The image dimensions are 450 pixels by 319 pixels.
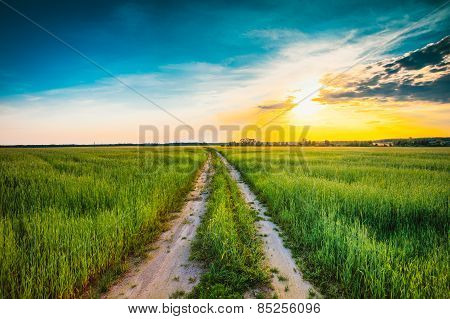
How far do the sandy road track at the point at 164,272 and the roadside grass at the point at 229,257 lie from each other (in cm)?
25

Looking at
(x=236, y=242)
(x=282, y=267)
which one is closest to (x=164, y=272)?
(x=236, y=242)

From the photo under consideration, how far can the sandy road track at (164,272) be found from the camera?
12.4 ft

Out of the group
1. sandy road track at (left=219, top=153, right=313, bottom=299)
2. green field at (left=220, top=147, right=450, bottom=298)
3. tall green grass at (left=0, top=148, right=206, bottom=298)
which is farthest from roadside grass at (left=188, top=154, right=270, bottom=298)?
tall green grass at (left=0, top=148, right=206, bottom=298)

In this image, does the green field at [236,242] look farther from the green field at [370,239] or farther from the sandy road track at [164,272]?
the sandy road track at [164,272]

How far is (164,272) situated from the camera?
4.33 metres

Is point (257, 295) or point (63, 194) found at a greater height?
point (63, 194)

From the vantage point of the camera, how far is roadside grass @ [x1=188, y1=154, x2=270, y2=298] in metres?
3.74

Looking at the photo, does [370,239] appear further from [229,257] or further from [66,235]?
[66,235]

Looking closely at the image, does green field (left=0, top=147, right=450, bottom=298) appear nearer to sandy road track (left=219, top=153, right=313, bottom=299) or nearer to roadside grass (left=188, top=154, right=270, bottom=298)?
roadside grass (left=188, top=154, right=270, bottom=298)
